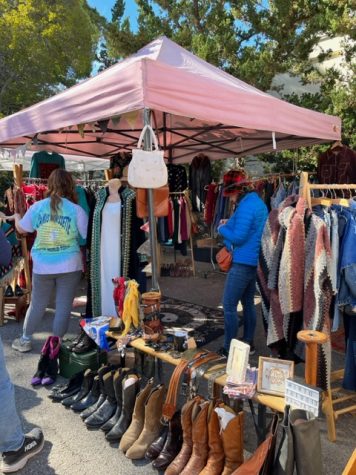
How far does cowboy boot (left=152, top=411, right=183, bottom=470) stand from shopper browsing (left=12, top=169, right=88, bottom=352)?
1641 mm

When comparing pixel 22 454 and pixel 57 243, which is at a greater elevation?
pixel 57 243

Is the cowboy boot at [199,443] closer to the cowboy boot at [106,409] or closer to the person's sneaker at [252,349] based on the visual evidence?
the cowboy boot at [106,409]

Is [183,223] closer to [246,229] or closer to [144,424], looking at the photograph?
[246,229]

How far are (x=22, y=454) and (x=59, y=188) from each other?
1.99 metres

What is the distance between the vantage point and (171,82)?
95.6 inches

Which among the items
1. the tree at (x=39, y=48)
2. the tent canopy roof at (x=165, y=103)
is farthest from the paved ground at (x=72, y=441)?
the tree at (x=39, y=48)

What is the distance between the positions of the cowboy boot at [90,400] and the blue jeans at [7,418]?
54 centimetres

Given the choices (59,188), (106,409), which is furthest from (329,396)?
(59,188)

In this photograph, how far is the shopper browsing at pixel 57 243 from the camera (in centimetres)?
326

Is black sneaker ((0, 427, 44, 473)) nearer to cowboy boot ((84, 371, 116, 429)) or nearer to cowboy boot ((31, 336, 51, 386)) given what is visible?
cowboy boot ((84, 371, 116, 429))

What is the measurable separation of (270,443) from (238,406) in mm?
449

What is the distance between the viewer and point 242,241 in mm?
3029

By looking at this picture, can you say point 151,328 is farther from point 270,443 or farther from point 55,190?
point 55,190

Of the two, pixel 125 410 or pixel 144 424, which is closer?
pixel 144 424
